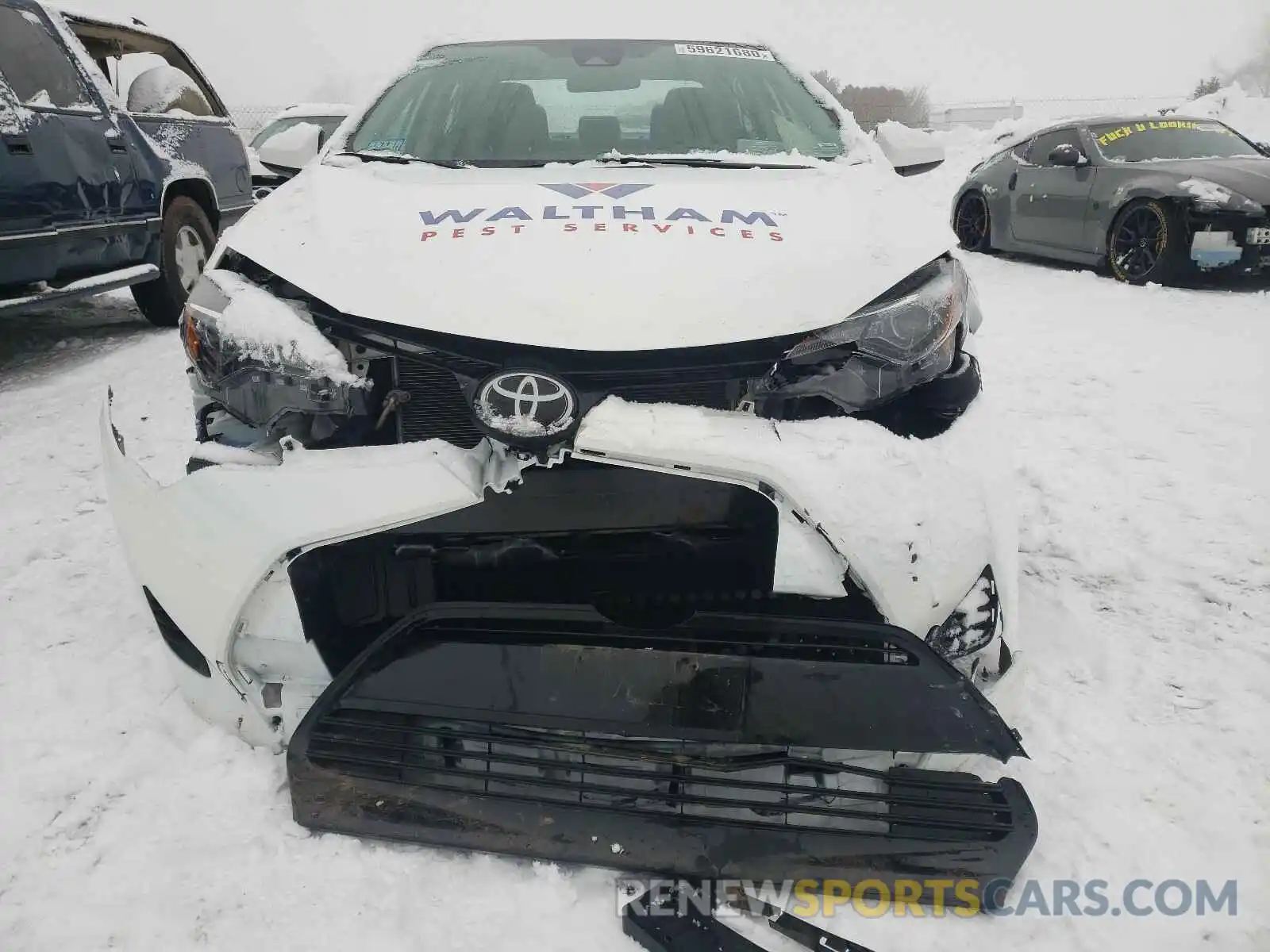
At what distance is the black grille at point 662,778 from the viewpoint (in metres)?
1.42

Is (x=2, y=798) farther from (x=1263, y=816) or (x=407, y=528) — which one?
(x=1263, y=816)

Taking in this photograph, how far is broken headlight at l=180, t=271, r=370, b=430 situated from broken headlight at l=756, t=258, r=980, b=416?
780mm

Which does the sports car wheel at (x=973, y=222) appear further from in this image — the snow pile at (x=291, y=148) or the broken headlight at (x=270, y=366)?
the broken headlight at (x=270, y=366)

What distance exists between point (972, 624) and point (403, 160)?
6.34 ft

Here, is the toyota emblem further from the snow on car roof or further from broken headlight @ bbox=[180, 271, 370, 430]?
the snow on car roof

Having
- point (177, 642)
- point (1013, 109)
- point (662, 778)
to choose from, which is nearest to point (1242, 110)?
point (1013, 109)

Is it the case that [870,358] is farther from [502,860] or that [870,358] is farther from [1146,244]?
[1146,244]

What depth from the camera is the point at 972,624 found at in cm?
159

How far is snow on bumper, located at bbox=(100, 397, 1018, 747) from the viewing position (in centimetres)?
143

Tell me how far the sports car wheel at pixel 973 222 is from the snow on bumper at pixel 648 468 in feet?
26.1

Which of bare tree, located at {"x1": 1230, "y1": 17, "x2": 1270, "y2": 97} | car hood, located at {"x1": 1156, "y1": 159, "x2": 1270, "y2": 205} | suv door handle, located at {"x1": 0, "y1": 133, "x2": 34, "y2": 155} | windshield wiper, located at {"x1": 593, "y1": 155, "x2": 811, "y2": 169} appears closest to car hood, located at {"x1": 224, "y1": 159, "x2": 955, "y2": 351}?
windshield wiper, located at {"x1": 593, "y1": 155, "x2": 811, "y2": 169}

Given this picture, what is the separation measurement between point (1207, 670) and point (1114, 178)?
606 centimetres

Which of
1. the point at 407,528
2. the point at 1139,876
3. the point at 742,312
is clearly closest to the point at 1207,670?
the point at 1139,876

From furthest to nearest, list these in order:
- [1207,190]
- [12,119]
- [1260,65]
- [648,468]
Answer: [1260,65]
[1207,190]
[12,119]
[648,468]
